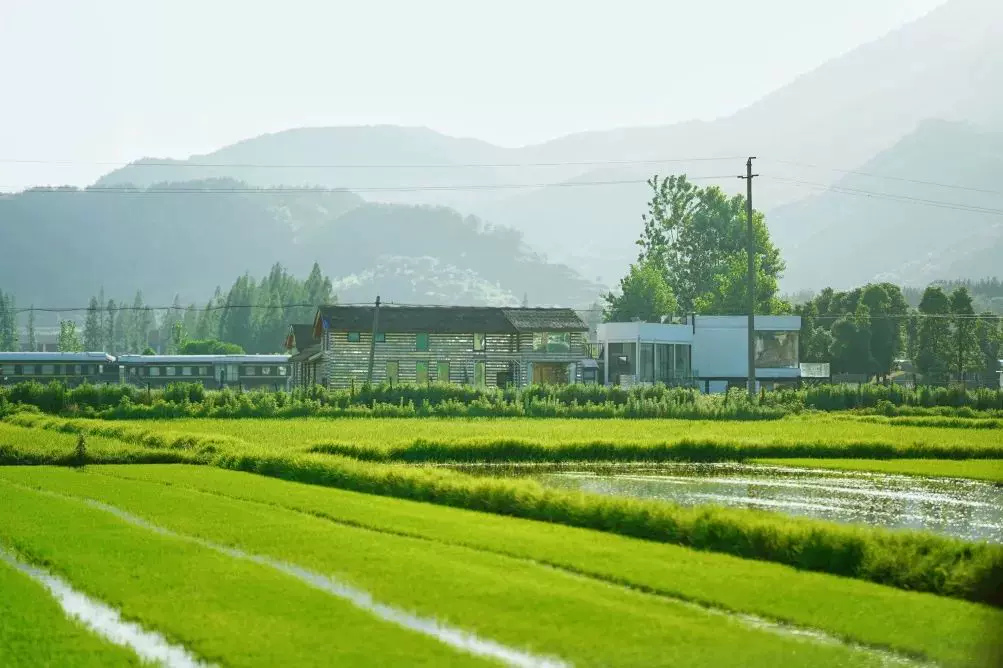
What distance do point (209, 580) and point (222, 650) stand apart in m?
3.29

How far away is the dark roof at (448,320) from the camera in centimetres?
7381

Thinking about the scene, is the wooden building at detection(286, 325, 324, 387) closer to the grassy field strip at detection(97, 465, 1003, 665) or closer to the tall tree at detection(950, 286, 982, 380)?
the tall tree at detection(950, 286, 982, 380)

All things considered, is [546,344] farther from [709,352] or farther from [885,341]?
[885,341]

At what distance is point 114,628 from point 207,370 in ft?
321

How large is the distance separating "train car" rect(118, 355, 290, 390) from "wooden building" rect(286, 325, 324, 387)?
A: 6712mm

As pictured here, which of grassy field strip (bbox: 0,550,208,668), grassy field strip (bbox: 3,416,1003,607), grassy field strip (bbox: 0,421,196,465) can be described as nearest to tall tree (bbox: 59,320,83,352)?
grassy field strip (bbox: 0,421,196,465)

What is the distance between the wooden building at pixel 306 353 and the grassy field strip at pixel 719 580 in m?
56.1

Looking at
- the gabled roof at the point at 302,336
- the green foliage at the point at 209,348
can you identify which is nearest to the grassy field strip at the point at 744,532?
the gabled roof at the point at 302,336

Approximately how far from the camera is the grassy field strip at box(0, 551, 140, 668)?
978 centimetres

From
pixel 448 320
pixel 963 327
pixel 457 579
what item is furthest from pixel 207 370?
pixel 457 579

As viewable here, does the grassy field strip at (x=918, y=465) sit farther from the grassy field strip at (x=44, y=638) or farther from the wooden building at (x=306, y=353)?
the wooden building at (x=306, y=353)

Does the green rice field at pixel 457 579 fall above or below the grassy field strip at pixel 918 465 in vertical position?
above

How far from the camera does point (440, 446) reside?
34375mm

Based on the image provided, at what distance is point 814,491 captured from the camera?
25188 mm
